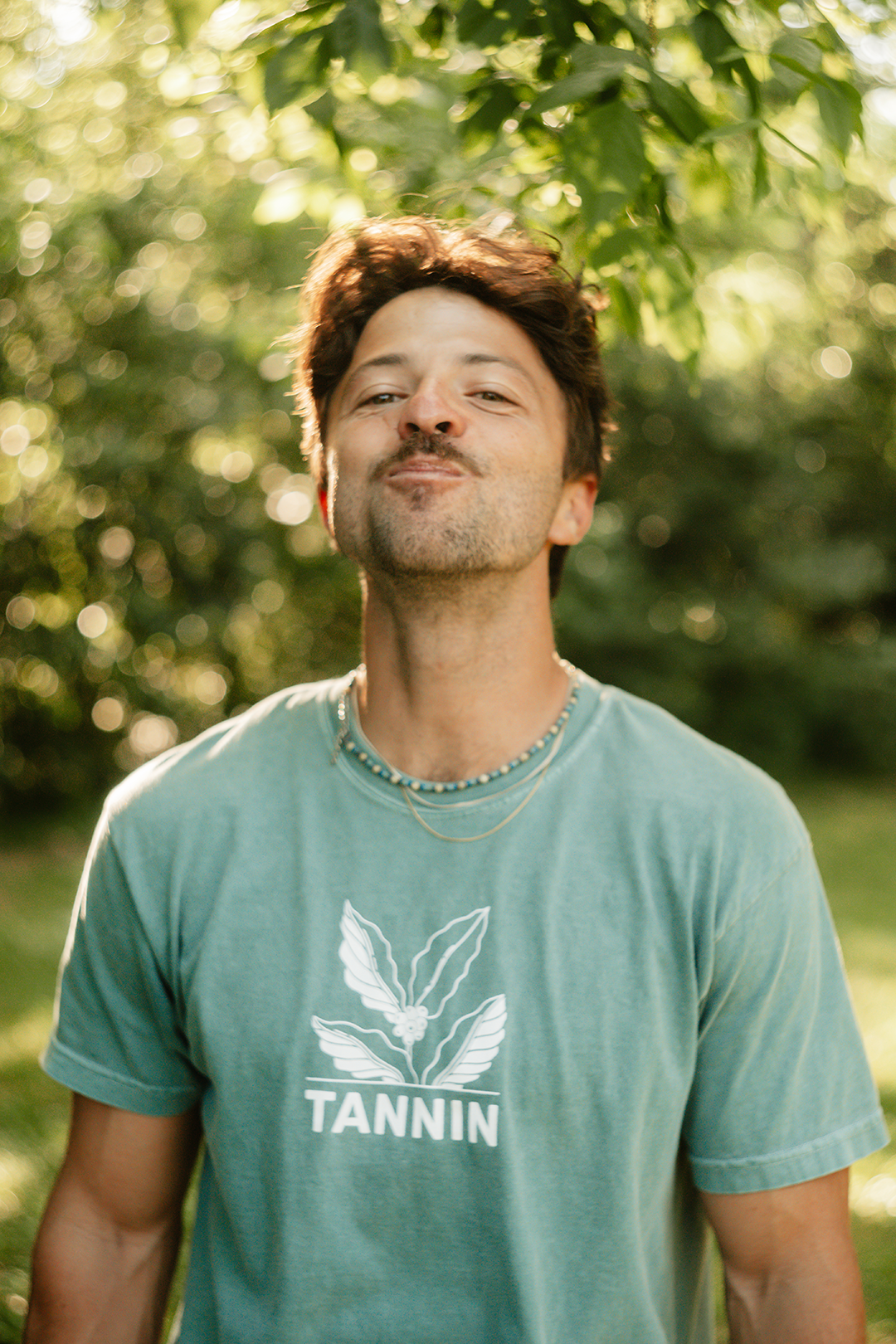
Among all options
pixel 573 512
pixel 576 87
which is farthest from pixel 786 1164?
pixel 576 87

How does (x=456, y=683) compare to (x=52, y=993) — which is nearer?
(x=456, y=683)

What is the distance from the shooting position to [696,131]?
1758 mm

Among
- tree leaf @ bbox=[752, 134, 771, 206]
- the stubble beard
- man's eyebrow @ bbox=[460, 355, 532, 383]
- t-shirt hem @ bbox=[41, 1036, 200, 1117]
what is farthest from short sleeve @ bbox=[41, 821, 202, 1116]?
tree leaf @ bbox=[752, 134, 771, 206]

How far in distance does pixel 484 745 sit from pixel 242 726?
1.40 ft

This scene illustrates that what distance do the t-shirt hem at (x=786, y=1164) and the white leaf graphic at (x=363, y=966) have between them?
52cm

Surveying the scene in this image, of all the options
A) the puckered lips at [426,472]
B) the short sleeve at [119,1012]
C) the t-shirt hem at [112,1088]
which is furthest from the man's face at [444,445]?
the t-shirt hem at [112,1088]

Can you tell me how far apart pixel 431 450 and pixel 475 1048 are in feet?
3.00

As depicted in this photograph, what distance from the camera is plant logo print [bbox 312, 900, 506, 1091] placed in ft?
4.99

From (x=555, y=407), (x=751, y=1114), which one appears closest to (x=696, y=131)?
(x=555, y=407)

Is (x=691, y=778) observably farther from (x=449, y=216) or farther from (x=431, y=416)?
(x=449, y=216)

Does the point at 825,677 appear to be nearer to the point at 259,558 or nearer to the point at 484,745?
the point at 259,558

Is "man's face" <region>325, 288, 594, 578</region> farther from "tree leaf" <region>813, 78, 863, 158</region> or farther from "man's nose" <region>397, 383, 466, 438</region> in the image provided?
"tree leaf" <region>813, 78, 863, 158</region>

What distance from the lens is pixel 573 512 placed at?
6.69 ft

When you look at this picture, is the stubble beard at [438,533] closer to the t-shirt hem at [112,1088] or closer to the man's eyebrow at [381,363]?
the man's eyebrow at [381,363]
